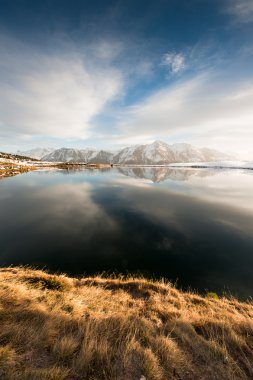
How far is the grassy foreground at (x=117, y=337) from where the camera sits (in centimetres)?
389

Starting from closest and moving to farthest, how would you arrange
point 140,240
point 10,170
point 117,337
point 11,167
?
point 117,337 → point 140,240 → point 10,170 → point 11,167

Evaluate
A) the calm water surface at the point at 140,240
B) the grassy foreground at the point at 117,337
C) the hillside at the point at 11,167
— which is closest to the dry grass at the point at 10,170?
the hillside at the point at 11,167

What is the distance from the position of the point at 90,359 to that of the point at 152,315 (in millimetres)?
3638

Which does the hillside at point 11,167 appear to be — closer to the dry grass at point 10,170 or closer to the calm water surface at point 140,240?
the dry grass at point 10,170

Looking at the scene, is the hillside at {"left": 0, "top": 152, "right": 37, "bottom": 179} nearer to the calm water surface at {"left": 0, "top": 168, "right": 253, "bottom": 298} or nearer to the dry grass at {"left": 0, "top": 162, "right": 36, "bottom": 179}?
the dry grass at {"left": 0, "top": 162, "right": 36, "bottom": 179}

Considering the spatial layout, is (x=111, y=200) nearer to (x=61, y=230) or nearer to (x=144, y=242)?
(x=61, y=230)

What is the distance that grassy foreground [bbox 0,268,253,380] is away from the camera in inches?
153

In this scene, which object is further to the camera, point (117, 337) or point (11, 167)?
point (11, 167)

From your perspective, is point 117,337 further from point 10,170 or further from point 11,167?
point 11,167

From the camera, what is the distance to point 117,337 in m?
5.19

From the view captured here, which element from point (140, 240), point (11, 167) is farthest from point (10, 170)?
point (140, 240)

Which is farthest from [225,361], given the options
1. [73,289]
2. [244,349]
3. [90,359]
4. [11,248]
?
[11,248]

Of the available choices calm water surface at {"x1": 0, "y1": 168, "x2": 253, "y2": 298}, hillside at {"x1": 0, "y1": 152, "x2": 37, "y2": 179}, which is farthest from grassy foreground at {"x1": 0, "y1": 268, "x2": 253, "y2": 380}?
hillside at {"x1": 0, "y1": 152, "x2": 37, "y2": 179}

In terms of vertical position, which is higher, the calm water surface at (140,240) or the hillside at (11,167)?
the hillside at (11,167)
